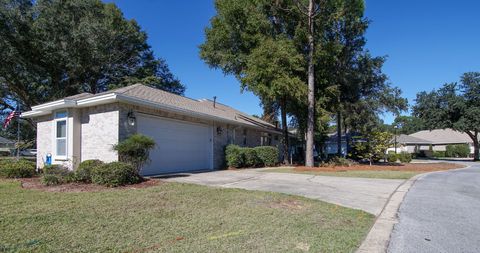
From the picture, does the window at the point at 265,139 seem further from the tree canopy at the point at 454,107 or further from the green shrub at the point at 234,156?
the tree canopy at the point at 454,107

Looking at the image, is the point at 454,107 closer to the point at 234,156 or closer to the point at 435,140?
the point at 435,140

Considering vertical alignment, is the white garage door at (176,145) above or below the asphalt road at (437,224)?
above

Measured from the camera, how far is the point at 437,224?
542 cm

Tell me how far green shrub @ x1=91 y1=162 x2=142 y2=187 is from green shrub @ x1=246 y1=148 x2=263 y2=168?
863 cm

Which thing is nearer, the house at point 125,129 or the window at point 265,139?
the house at point 125,129

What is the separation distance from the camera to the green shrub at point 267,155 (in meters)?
18.1

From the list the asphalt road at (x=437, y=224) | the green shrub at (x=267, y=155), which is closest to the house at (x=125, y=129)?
the green shrub at (x=267, y=155)

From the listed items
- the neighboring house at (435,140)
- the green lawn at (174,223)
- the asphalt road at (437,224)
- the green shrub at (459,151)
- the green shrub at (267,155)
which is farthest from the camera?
the neighboring house at (435,140)

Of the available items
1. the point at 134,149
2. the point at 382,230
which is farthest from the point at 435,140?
the point at 382,230

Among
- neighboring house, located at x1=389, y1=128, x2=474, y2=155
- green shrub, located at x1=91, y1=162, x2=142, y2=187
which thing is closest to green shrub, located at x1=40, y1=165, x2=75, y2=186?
green shrub, located at x1=91, y1=162, x2=142, y2=187

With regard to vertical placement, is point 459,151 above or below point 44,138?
below

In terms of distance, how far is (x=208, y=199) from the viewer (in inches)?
277

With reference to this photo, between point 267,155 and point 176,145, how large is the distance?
259 inches

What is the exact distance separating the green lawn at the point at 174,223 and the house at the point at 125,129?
13.9ft
